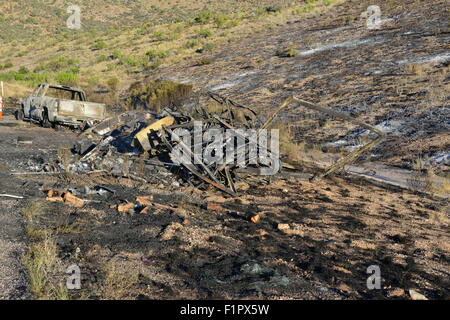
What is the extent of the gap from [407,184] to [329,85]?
8671 millimetres

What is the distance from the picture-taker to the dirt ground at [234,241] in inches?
169

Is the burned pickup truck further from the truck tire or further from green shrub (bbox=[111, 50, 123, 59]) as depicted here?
green shrub (bbox=[111, 50, 123, 59])

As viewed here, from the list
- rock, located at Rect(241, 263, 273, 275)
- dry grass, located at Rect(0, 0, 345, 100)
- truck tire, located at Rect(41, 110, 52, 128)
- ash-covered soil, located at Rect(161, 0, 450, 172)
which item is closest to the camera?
rock, located at Rect(241, 263, 273, 275)

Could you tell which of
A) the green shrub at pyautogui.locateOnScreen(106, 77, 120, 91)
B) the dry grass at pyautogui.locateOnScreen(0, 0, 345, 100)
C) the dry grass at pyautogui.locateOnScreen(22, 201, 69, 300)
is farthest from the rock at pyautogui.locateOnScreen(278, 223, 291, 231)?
the green shrub at pyautogui.locateOnScreen(106, 77, 120, 91)

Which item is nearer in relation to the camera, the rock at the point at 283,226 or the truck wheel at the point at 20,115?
the rock at the point at 283,226

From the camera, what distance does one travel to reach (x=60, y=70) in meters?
28.3

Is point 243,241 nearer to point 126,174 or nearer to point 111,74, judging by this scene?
point 126,174

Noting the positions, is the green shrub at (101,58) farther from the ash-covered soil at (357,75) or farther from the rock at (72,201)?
the rock at (72,201)

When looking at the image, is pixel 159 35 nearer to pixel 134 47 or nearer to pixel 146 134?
pixel 134 47

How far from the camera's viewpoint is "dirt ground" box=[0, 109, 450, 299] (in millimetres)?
4301

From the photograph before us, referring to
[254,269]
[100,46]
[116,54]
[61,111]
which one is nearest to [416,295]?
[254,269]

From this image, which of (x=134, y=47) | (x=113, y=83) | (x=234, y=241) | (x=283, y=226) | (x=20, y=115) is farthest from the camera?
(x=134, y=47)

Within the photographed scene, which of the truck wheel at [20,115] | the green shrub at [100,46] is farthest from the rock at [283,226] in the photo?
the green shrub at [100,46]

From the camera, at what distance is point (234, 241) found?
559 centimetres
